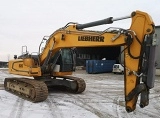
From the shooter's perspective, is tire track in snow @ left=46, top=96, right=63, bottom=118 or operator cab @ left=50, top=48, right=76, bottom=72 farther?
operator cab @ left=50, top=48, right=76, bottom=72

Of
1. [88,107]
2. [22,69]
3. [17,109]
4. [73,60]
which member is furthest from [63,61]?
[17,109]

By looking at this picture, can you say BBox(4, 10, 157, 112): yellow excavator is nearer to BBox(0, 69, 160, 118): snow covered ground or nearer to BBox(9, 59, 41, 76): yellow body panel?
BBox(9, 59, 41, 76): yellow body panel

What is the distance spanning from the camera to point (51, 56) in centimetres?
1027

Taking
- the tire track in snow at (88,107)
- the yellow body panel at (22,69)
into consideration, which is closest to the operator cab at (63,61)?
Result: the yellow body panel at (22,69)

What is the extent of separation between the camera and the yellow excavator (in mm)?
5762

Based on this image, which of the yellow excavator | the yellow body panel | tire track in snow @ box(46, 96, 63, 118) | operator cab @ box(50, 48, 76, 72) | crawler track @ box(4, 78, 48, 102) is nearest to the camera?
the yellow excavator

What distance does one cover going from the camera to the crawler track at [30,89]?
8875 millimetres

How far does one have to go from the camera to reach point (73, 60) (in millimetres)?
11047

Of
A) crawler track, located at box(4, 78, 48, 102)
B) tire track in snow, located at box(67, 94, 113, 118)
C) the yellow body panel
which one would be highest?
the yellow body panel

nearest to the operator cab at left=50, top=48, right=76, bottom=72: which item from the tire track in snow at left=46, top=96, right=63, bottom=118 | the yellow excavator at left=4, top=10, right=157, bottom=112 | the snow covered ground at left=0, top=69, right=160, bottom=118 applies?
the yellow excavator at left=4, top=10, right=157, bottom=112

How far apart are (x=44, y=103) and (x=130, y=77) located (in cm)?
376

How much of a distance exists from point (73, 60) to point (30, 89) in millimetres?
2501

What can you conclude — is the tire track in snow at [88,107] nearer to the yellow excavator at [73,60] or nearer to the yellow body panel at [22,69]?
the yellow excavator at [73,60]

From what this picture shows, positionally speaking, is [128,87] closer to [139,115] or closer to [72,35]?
[139,115]
